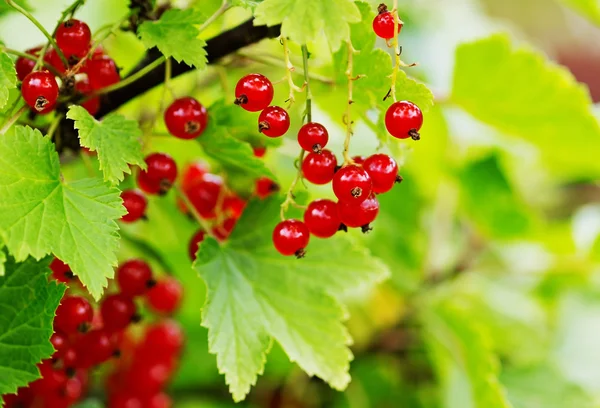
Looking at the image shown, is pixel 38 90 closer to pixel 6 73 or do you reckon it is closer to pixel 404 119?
pixel 6 73

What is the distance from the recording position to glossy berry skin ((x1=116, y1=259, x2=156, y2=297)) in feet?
2.24

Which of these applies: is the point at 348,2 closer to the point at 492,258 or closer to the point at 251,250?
the point at 251,250

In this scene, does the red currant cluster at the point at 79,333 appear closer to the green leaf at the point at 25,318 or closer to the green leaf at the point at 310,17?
the green leaf at the point at 25,318

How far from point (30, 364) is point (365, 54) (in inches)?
16.3

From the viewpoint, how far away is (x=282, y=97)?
1025mm

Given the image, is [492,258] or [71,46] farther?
[492,258]

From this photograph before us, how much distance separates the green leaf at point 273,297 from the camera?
61cm

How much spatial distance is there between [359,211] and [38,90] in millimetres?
291

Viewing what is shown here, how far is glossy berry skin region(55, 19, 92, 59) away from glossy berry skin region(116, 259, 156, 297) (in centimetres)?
23

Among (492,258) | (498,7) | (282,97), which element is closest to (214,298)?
(282,97)

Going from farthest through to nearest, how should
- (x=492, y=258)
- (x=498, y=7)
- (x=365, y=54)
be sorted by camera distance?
(x=498, y=7) < (x=492, y=258) < (x=365, y=54)

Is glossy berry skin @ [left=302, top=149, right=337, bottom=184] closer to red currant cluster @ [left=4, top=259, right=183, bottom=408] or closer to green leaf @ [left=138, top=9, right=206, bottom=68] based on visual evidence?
green leaf @ [left=138, top=9, right=206, bottom=68]

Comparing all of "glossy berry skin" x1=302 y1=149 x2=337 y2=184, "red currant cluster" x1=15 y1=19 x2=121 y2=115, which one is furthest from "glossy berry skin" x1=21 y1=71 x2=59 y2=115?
"glossy berry skin" x1=302 y1=149 x2=337 y2=184

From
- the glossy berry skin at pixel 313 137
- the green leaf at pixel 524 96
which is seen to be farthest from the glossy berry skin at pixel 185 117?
the green leaf at pixel 524 96
